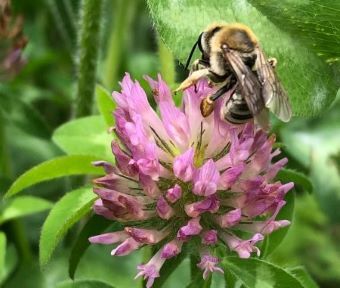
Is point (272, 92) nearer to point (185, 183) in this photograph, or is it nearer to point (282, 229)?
point (185, 183)

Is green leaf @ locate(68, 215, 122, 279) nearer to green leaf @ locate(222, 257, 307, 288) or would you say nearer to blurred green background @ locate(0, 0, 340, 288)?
blurred green background @ locate(0, 0, 340, 288)

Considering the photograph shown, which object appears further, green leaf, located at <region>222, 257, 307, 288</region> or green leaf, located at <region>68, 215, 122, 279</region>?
green leaf, located at <region>68, 215, 122, 279</region>

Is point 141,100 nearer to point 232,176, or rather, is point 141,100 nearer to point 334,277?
point 232,176

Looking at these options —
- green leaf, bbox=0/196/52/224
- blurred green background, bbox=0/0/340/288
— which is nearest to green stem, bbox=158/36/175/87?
blurred green background, bbox=0/0/340/288

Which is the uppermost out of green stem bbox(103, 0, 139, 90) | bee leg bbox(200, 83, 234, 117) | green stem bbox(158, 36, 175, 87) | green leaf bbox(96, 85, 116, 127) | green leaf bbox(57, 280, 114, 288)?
bee leg bbox(200, 83, 234, 117)

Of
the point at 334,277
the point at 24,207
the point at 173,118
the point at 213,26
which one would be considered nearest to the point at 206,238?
the point at 173,118

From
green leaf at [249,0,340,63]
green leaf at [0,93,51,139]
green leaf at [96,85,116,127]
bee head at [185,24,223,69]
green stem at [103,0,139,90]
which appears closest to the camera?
bee head at [185,24,223,69]

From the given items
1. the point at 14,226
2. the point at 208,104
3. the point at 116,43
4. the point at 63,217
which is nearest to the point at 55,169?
the point at 63,217

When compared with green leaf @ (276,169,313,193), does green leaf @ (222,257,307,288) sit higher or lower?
higher

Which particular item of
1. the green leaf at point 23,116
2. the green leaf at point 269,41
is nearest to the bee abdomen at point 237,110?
the green leaf at point 269,41
